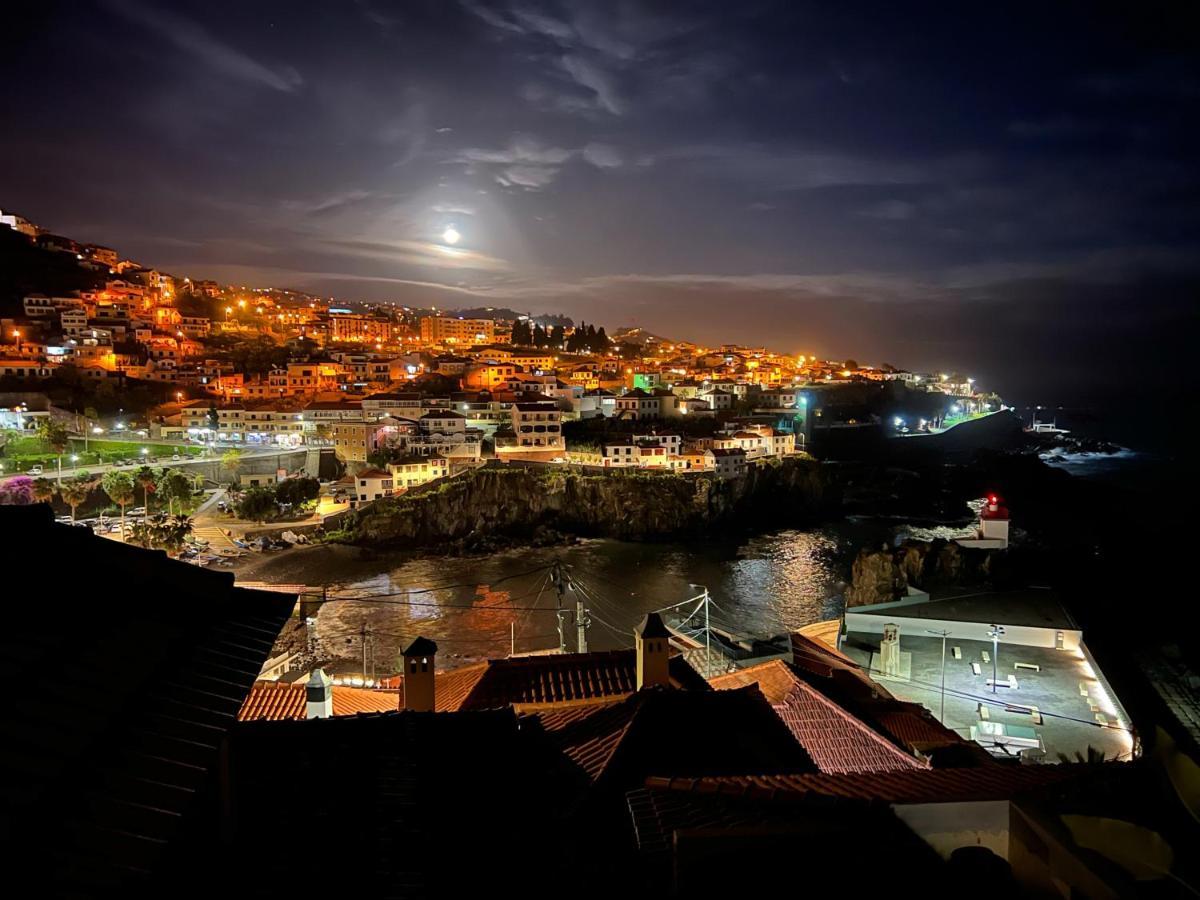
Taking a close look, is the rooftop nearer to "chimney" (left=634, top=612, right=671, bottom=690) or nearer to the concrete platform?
the concrete platform

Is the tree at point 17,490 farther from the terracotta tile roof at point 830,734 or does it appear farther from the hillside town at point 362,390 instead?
the terracotta tile roof at point 830,734

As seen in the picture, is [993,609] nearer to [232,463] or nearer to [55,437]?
[232,463]

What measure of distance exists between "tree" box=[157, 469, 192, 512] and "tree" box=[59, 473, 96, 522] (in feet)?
10.3

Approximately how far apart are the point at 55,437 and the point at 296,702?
40429 millimetres

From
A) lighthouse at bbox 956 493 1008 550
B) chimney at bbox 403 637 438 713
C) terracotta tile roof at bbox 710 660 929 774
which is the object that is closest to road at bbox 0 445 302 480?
A: chimney at bbox 403 637 438 713

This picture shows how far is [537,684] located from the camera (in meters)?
8.55

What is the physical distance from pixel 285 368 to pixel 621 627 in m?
48.3

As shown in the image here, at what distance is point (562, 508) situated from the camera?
42.6m

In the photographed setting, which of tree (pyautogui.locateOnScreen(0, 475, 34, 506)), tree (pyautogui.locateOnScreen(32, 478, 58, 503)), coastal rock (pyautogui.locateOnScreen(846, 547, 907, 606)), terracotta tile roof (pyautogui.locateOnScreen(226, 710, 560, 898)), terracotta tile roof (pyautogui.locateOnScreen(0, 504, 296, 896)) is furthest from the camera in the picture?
tree (pyautogui.locateOnScreen(32, 478, 58, 503))

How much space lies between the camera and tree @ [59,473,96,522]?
30906 mm

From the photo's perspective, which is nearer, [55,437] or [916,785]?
[916,785]

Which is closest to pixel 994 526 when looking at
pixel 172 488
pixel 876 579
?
pixel 876 579

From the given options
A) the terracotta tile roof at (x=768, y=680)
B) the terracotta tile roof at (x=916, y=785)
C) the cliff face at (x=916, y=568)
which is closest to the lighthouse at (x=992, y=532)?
the cliff face at (x=916, y=568)

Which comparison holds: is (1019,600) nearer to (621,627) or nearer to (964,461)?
(621,627)
